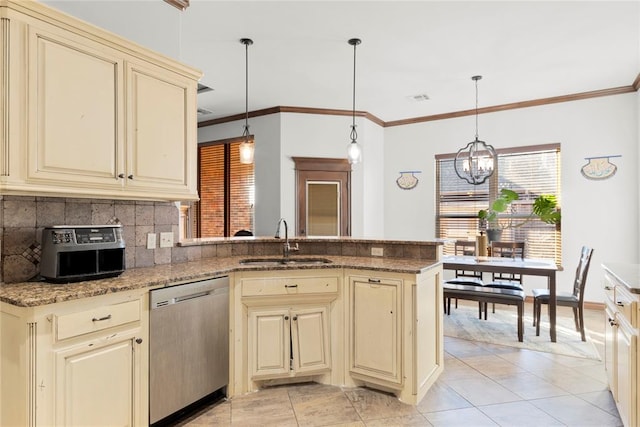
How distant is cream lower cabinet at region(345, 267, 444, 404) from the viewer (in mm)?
2500

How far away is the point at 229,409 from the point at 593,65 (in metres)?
4.97

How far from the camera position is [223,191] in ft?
20.9

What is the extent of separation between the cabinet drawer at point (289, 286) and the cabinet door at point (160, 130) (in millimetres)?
812

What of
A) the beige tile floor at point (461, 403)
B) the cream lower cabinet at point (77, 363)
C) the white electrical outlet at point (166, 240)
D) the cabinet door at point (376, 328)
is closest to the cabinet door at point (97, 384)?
the cream lower cabinet at point (77, 363)

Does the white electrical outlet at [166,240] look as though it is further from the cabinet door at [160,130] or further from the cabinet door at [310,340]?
the cabinet door at [310,340]

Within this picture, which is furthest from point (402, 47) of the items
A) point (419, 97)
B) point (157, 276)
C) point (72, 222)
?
point (72, 222)

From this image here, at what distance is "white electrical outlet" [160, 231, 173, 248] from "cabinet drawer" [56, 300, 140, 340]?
0.82 meters

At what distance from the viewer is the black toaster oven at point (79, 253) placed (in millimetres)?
1928

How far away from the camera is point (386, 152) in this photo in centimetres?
663

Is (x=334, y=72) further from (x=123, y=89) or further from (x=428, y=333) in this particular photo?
(x=428, y=333)

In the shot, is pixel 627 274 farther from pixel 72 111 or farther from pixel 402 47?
pixel 72 111

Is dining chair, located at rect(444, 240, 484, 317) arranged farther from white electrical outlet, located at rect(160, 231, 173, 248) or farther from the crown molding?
white electrical outlet, located at rect(160, 231, 173, 248)

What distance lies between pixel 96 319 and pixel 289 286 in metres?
1.21

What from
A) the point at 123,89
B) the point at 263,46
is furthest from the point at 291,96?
the point at 123,89
